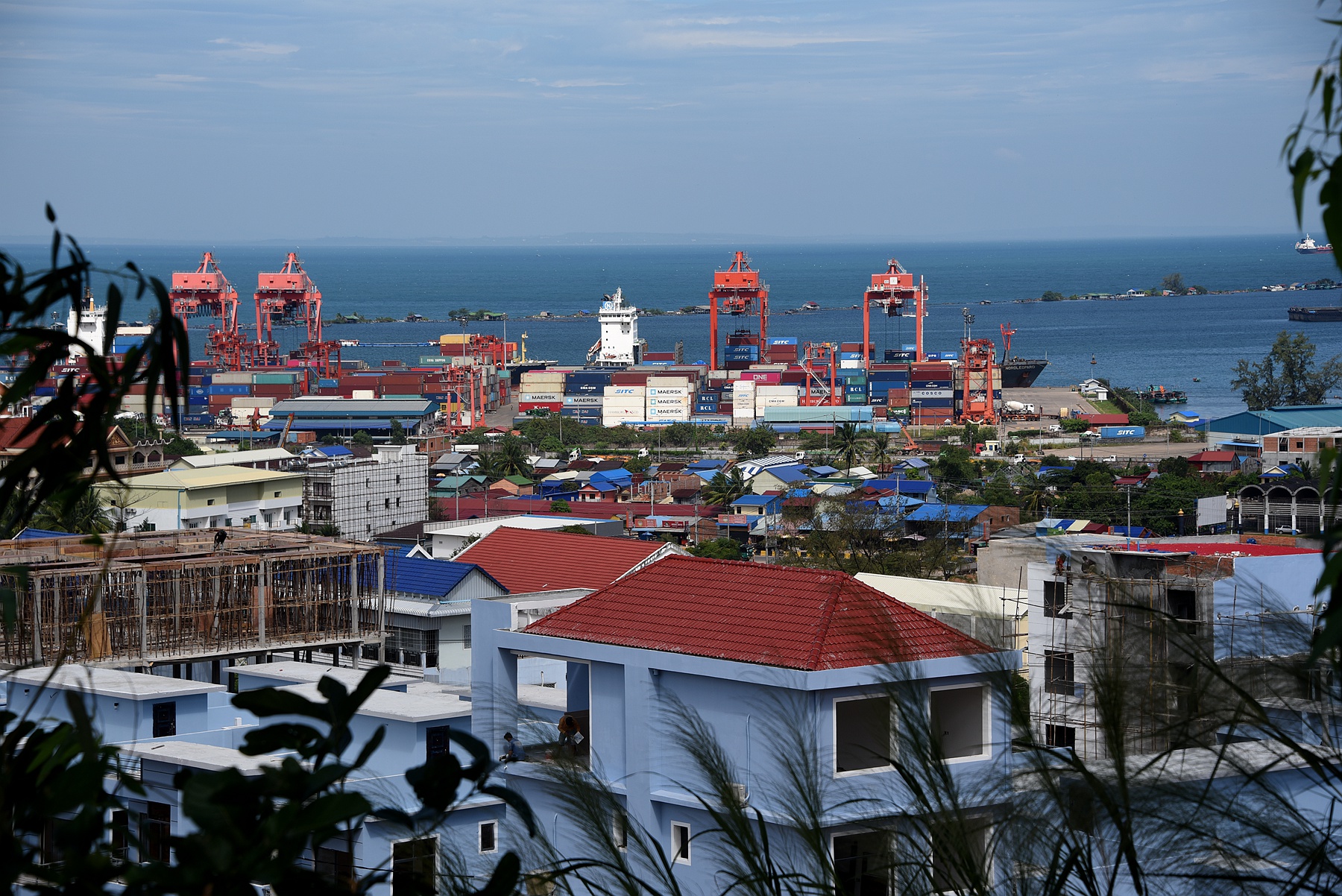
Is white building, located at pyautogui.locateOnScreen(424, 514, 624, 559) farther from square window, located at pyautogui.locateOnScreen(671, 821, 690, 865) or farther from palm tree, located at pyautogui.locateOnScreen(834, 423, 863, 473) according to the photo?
palm tree, located at pyautogui.locateOnScreen(834, 423, 863, 473)

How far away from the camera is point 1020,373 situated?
6103 centimetres

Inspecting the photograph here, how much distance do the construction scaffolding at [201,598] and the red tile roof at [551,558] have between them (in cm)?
112

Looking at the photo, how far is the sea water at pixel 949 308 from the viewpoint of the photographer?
76.4 m

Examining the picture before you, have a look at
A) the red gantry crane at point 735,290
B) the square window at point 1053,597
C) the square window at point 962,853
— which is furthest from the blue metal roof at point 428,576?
the red gantry crane at point 735,290

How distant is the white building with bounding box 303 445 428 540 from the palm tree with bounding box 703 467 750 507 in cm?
534

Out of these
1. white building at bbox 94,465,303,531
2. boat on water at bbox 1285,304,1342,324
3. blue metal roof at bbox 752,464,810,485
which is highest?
boat on water at bbox 1285,304,1342,324

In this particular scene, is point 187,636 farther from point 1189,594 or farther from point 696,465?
point 696,465

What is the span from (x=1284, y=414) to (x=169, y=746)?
34.8 metres

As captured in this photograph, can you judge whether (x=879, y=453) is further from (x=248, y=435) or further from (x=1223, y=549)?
(x=1223, y=549)

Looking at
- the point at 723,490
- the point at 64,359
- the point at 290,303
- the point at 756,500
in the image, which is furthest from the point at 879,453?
the point at 64,359

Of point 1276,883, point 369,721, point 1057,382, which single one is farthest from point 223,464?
point 1057,382

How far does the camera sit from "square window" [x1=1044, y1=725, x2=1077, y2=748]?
5.26 metres

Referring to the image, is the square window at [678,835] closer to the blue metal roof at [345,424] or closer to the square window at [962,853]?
the square window at [962,853]

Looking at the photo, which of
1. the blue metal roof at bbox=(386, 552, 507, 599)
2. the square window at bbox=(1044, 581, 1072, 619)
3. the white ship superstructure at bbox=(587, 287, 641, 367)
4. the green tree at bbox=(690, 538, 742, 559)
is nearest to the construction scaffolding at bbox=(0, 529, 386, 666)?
the blue metal roof at bbox=(386, 552, 507, 599)
